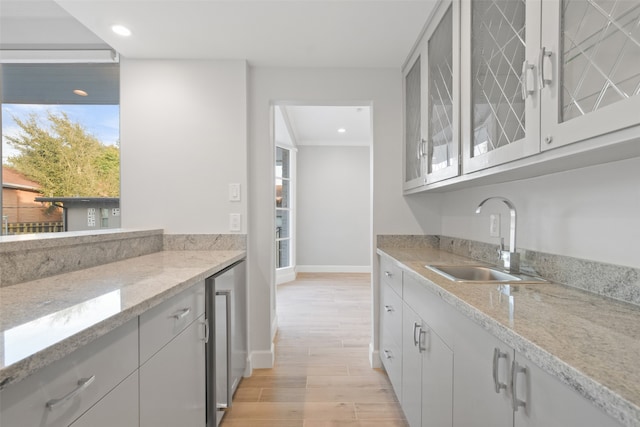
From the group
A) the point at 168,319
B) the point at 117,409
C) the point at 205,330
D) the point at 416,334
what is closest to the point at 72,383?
the point at 117,409

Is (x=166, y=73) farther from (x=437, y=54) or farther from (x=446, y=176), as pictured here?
(x=446, y=176)

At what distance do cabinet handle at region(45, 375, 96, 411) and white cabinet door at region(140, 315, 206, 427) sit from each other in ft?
0.87

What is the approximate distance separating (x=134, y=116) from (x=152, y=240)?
967mm

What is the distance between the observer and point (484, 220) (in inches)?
70.6

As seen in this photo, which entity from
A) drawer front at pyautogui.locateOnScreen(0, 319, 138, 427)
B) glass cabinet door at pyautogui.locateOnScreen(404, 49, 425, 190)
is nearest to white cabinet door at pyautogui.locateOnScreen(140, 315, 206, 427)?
drawer front at pyautogui.locateOnScreen(0, 319, 138, 427)

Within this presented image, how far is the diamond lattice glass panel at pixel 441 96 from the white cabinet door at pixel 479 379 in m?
0.92

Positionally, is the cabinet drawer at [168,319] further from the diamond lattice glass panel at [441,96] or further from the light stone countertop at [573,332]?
the diamond lattice glass panel at [441,96]

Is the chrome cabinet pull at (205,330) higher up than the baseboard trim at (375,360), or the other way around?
the chrome cabinet pull at (205,330)

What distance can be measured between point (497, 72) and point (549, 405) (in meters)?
1.11

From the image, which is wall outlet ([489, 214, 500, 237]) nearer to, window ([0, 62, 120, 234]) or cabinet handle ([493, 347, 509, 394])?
cabinet handle ([493, 347, 509, 394])

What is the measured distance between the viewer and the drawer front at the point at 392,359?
68.1 inches

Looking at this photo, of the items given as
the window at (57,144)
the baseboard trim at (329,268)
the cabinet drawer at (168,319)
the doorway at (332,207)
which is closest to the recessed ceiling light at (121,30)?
the window at (57,144)

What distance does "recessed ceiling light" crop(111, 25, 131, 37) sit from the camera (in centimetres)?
186

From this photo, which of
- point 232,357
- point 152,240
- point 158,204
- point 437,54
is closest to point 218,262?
point 232,357
